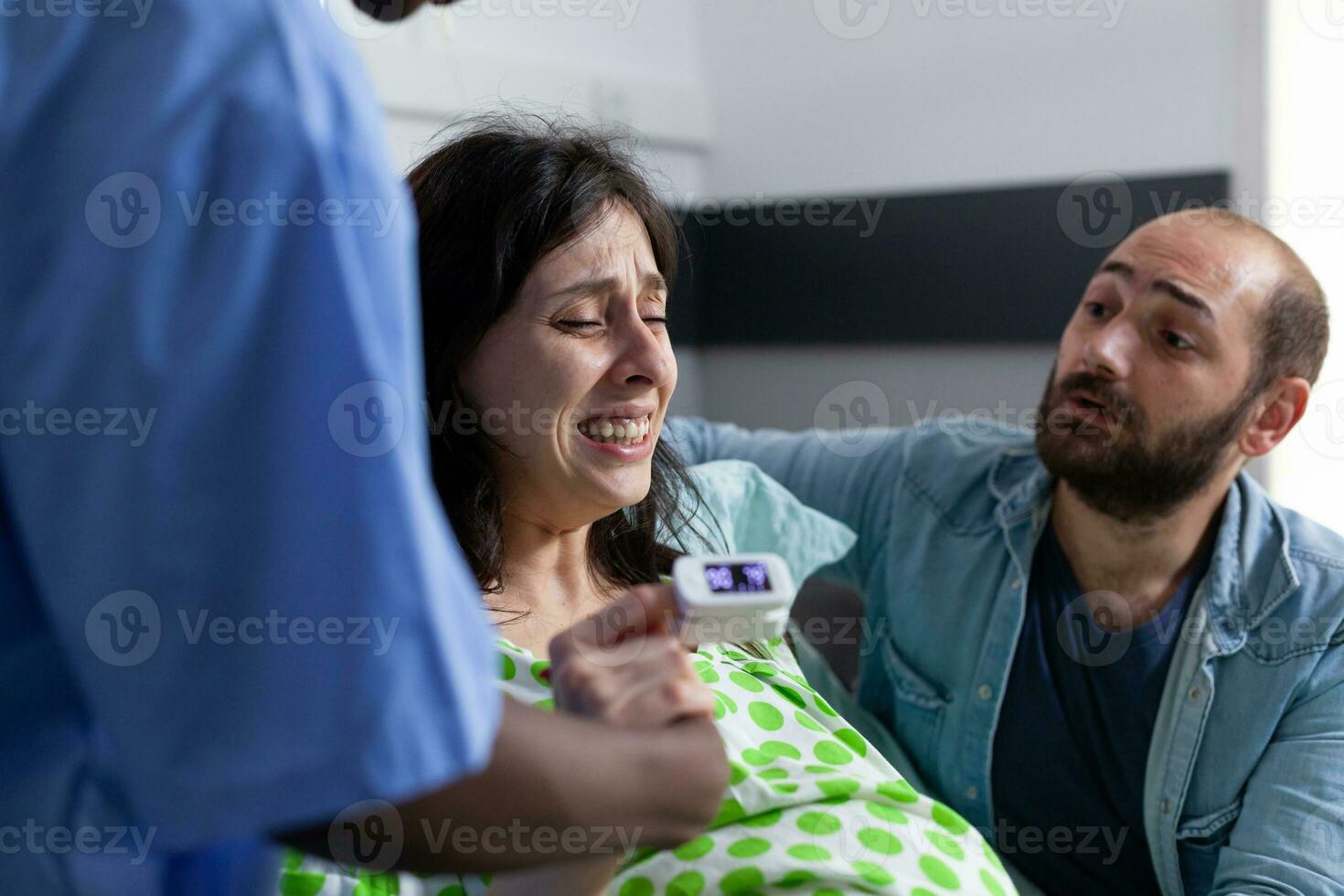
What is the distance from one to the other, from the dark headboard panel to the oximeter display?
6.72 feet

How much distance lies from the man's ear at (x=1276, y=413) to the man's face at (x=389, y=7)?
1.45m

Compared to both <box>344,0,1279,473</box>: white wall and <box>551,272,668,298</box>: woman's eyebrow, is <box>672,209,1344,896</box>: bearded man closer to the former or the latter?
<box>551,272,668,298</box>: woman's eyebrow

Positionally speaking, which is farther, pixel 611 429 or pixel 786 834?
pixel 611 429

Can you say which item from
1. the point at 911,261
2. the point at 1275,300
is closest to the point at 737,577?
the point at 1275,300

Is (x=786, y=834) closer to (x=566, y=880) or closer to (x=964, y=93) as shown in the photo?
(x=566, y=880)

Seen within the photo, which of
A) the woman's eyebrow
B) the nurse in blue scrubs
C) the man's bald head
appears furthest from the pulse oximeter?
the man's bald head

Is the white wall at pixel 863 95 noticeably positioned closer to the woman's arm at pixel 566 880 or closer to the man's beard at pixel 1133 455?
the man's beard at pixel 1133 455

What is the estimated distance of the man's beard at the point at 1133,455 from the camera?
67.2 inches

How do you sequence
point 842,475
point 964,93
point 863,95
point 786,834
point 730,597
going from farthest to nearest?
point 863,95
point 964,93
point 842,475
point 786,834
point 730,597

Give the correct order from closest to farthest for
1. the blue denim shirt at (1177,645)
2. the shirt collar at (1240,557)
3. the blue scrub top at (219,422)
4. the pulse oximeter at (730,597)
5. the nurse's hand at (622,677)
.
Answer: the blue scrub top at (219,422)
the nurse's hand at (622,677)
the pulse oximeter at (730,597)
the blue denim shirt at (1177,645)
the shirt collar at (1240,557)

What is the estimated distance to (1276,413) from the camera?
1.81 meters

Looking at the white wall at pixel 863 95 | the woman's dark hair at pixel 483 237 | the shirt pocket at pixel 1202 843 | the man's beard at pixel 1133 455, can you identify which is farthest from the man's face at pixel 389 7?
the white wall at pixel 863 95

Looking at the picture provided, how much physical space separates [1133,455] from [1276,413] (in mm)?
275

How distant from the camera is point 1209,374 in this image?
1740 millimetres
